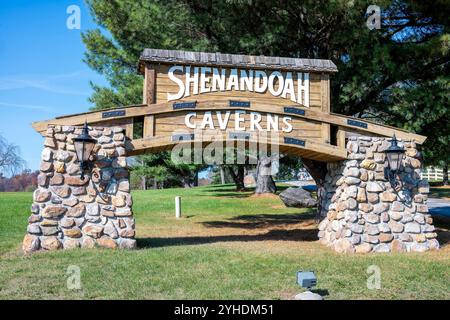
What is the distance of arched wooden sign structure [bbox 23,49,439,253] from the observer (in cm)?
796

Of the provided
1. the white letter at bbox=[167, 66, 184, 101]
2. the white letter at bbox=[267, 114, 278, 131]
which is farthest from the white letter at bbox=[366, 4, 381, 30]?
the white letter at bbox=[167, 66, 184, 101]

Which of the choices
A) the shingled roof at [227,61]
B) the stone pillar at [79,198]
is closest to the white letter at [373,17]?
the shingled roof at [227,61]

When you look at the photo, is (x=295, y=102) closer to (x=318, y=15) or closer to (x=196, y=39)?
(x=318, y=15)

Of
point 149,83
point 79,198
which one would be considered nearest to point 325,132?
point 149,83

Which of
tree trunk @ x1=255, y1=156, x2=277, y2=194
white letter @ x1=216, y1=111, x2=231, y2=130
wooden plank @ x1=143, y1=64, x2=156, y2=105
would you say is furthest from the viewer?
tree trunk @ x1=255, y1=156, x2=277, y2=194

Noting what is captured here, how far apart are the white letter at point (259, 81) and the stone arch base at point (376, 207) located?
2.15 meters

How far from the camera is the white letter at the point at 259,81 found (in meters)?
8.98

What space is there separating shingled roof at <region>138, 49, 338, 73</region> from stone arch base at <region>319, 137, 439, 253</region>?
5.88 feet

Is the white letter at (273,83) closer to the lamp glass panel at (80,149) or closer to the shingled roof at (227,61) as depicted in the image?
the shingled roof at (227,61)

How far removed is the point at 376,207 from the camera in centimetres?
877

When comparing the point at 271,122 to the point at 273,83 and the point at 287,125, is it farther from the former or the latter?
the point at 273,83

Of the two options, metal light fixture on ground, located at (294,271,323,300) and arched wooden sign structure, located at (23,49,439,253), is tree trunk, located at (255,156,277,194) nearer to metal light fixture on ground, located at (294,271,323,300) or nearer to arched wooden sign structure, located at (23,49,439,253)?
arched wooden sign structure, located at (23,49,439,253)

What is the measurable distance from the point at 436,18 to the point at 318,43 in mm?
2956
